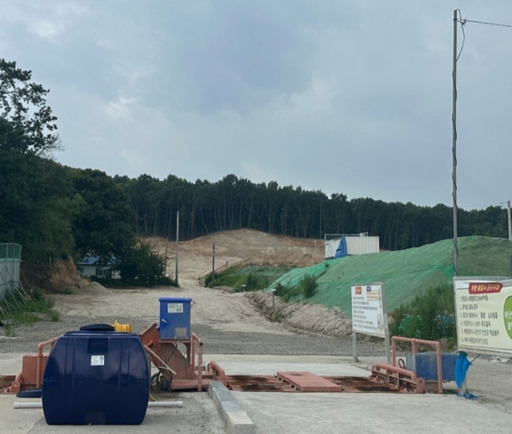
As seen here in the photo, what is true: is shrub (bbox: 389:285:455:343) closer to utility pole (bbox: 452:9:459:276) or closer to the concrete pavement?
utility pole (bbox: 452:9:459:276)

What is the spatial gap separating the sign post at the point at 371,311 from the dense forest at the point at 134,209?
1265 inches

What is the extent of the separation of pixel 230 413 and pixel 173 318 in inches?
156

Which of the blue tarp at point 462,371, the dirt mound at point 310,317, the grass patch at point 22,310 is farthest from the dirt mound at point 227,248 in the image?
the blue tarp at point 462,371

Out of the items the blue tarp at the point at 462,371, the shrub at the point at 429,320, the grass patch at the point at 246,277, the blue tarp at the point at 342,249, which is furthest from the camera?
the grass patch at the point at 246,277

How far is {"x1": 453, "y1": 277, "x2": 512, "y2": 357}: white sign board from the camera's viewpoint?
36.7 feet

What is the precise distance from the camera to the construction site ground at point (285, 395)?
9.29 m

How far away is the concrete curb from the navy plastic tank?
116cm

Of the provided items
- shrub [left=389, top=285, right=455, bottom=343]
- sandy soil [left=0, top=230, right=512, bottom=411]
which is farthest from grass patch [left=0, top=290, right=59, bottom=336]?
shrub [left=389, top=285, right=455, bottom=343]

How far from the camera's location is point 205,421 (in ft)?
30.9

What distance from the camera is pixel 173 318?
41.4 ft

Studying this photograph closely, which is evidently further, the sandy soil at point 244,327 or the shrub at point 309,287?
the shrub at point 309,287

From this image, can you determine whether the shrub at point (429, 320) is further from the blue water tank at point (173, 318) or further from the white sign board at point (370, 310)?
the blue water tank at point (173, 318)

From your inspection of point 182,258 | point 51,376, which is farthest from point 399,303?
point 182,258

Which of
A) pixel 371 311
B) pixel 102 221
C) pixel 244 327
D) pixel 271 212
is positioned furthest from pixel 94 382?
pixel 271 212
